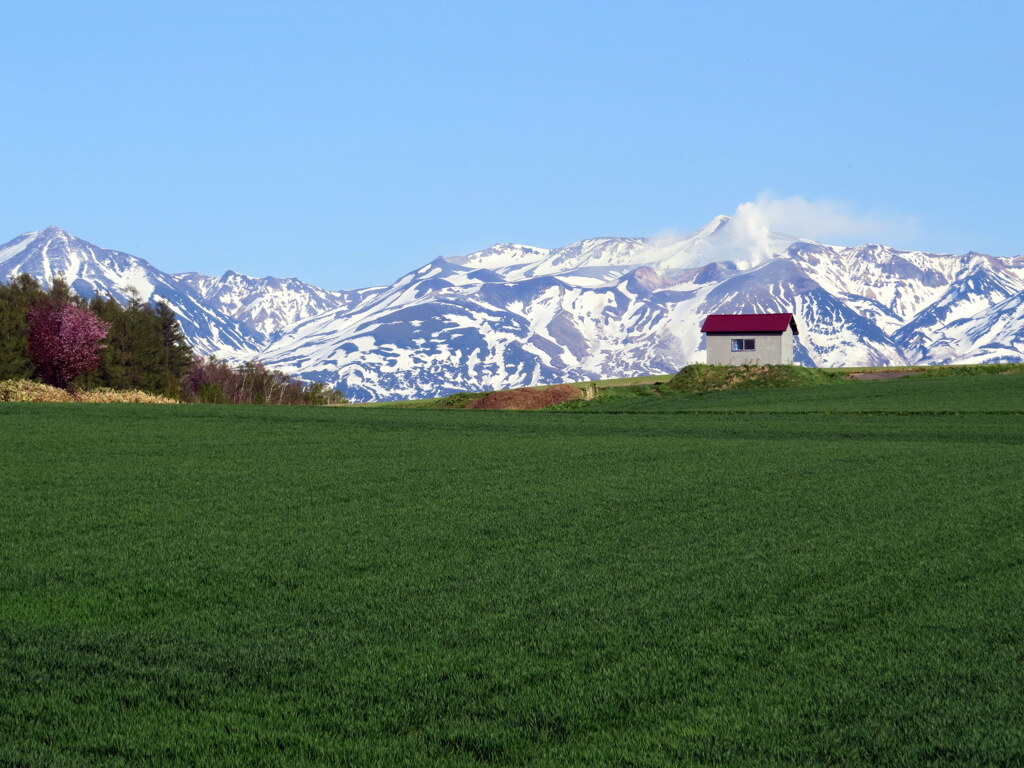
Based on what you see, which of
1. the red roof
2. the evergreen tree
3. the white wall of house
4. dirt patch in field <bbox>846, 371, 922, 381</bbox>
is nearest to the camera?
the evergreen tree

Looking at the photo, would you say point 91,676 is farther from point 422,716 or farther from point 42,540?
point 42,540

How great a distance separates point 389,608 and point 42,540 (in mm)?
6437

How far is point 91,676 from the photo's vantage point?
924cm

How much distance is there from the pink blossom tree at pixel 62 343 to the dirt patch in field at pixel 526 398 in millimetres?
27374

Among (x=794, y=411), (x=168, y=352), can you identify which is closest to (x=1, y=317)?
(x=168, y=352)

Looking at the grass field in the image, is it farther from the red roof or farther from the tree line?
the red roof

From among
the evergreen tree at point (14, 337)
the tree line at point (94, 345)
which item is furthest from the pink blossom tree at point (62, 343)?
the evergreen tree at point (14, 337)

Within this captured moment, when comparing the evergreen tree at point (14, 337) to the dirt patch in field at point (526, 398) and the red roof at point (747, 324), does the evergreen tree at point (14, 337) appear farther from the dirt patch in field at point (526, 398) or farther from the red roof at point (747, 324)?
the red roof at point (747, 324)

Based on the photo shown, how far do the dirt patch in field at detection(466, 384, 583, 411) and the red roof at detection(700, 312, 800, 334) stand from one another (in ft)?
79.2

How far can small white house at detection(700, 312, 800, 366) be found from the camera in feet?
290

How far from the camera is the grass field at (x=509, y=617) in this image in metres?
7.92

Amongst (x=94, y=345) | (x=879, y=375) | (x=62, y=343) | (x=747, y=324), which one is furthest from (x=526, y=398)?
(x=62, y=343)

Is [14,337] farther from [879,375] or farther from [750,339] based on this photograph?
[879,375]

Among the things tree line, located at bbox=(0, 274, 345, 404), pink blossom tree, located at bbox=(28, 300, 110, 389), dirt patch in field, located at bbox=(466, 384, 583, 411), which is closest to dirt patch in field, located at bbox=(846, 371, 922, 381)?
dirt patch in field, located at bbox=(466, 384, 583, 411)
